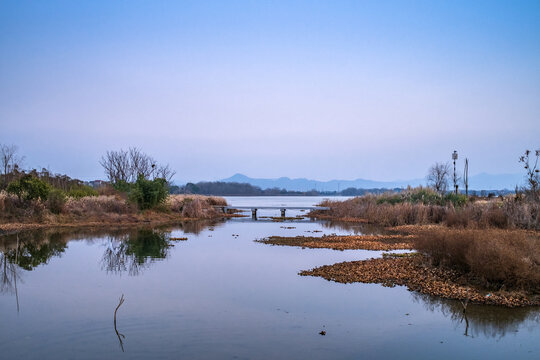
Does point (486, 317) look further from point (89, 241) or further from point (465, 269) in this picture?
point (89, 241)

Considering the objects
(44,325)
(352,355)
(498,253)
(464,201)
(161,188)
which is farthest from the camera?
(161,188)

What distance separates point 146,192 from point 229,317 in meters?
22.2

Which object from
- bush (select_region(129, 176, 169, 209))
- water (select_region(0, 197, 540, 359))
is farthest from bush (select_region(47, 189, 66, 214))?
water (select_region(0, 197, 540, 359))

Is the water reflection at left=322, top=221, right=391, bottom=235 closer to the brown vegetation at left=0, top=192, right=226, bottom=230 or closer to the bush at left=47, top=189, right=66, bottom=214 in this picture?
the brown vegetation at left=0, top=192, right=226, bottom=230

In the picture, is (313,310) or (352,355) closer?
(352,355)

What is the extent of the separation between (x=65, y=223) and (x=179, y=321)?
703 inches

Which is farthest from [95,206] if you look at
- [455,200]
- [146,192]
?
[455,200]

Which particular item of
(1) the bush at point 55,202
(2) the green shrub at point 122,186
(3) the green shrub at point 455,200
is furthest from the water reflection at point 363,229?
(2) the green shrub at point 122,186

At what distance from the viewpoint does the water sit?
5828mm

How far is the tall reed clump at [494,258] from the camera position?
8359 millimetres

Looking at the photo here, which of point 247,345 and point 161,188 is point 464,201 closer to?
point 161,188

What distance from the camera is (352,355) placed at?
18.6ft

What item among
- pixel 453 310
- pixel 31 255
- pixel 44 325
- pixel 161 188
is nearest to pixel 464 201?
pixel 161 188

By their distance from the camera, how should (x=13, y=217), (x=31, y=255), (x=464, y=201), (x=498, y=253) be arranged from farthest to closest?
1. (x=464, y=201)
2. (x=13, y=217)
3. (x=31, y=255)
4. (x=498, y=253)
